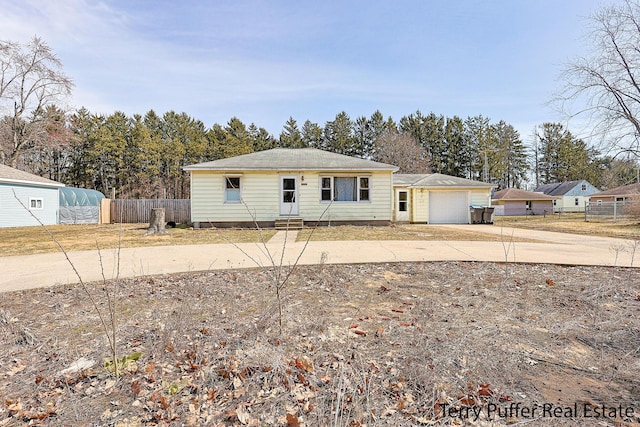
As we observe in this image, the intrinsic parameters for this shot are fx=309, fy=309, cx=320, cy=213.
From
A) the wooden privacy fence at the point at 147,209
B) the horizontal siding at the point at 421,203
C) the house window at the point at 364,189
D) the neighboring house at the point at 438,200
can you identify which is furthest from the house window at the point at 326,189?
the wooden privacy fence at the point at 147,209

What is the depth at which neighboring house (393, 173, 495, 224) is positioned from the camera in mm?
18078

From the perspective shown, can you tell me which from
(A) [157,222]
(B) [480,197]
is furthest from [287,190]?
(B) [480,197]

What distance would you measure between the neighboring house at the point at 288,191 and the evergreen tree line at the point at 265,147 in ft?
50.6

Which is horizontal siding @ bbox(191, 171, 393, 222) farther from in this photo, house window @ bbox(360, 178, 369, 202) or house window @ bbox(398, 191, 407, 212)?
house window @ bbox(398, 191, 407, 212)

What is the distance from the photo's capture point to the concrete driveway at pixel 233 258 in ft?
17.9

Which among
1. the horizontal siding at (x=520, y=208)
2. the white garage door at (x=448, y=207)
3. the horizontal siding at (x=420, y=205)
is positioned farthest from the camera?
the horizontal siding at (x=520, y=208)

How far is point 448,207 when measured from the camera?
18.3 m

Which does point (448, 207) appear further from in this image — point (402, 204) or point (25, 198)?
point (25, 198)

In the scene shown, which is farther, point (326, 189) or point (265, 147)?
point (265, 147)

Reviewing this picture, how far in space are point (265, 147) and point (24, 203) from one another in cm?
2480

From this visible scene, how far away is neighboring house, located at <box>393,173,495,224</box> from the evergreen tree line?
44.0ft

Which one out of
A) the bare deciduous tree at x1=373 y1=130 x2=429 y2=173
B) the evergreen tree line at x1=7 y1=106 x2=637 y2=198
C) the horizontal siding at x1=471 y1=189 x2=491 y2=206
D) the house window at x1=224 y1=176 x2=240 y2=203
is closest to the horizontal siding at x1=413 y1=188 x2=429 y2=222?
the horizontal siding at x1=471 y1=189 x2=491 y2=206

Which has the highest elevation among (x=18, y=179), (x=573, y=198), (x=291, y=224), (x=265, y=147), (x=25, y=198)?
(x=265, y=147)

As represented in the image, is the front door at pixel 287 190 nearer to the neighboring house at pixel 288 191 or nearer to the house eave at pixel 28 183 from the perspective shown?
the neighboring house at pixel 288 191
